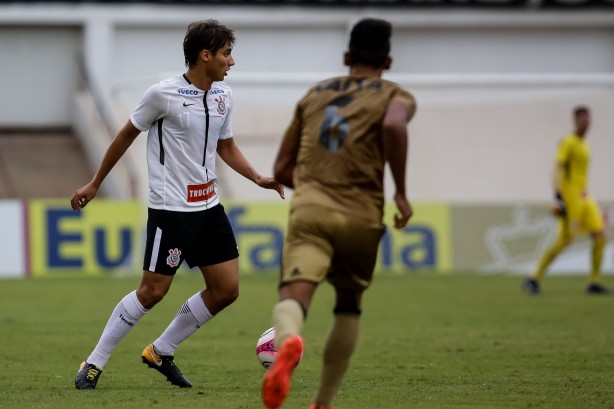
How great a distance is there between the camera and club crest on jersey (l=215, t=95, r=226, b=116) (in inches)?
306

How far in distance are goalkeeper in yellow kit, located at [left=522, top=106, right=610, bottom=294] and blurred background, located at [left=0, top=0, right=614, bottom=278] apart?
4.82 meters

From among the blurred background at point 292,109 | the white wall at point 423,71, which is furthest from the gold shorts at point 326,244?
the white wall at point 423,71

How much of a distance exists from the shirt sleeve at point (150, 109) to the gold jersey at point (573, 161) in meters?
9.91

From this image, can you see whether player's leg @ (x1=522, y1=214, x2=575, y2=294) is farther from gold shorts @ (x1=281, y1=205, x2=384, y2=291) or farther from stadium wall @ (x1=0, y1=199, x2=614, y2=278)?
gold shorts @ (x1=281, y1=205, x2=384, y2=291)

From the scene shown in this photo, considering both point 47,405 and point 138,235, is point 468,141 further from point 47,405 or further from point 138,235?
point 47,405

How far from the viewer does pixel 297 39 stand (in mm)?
33344

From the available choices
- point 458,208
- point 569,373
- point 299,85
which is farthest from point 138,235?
point 569,373

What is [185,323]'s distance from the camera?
8031 mm

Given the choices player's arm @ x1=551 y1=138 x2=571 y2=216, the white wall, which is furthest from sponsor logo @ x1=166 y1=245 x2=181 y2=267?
the white wall

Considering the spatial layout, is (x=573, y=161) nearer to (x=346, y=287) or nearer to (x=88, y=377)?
(x=88, y=377)

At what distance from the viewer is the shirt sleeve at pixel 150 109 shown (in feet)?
24.8

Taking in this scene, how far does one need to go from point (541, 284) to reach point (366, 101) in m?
13.7

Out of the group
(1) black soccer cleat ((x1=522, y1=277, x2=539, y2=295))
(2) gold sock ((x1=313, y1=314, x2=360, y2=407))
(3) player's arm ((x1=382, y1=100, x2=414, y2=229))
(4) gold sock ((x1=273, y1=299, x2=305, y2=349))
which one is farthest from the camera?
(1) black soccer cleat ((x1=522, y1=277, x2=539, y2=295))

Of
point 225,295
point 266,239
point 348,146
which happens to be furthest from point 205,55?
point 266,239
